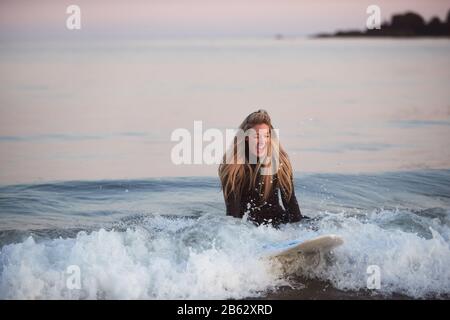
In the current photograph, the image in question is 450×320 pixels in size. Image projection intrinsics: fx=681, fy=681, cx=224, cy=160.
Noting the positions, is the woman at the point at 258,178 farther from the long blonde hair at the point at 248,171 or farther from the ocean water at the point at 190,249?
the ocean water at the point at 190,249

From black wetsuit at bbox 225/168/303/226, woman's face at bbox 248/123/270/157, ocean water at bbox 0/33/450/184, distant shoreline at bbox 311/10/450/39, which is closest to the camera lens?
woman's face at bbox 248/123/270/157

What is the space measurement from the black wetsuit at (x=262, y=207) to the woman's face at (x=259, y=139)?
24 cm

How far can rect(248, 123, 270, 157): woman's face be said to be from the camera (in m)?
5.62

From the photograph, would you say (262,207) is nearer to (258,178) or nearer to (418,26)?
(258,178)

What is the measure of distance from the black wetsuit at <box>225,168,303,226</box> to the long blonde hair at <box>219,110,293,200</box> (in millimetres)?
40

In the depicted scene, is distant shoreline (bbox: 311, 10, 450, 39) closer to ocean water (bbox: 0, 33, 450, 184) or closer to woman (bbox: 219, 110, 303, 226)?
ocean water (bbox: 0, 33, 450, 184)

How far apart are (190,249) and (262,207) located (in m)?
0.96

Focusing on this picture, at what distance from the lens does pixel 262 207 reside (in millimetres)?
5816

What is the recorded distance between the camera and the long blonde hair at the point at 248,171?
5.68m

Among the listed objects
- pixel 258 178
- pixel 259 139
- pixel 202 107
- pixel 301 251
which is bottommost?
pixel 301 251

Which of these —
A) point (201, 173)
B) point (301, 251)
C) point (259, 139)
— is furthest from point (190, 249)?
point (201, 173)

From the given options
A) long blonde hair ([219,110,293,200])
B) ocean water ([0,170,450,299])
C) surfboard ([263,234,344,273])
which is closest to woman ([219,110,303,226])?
long blonde hair ([219,110,293,200])
